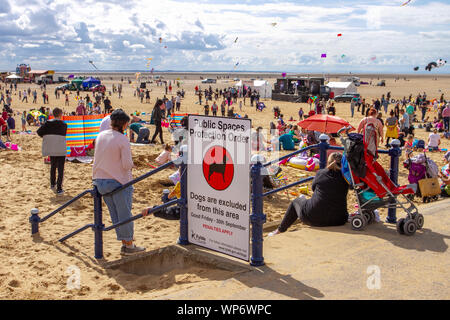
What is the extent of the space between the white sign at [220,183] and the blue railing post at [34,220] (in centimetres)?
266

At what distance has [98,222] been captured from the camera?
17.6 ft

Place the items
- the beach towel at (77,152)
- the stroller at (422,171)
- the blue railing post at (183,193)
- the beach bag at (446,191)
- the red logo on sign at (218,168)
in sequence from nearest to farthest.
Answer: the red logo on sign at (218,168) < the blue railing post at (183,193) < the stroller at (422,171) < the beach bag at (446,191) < the beach towel at (77,152)

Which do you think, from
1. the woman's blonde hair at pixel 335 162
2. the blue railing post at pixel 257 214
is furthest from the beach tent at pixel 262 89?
the blue railing post at pixel 257 214

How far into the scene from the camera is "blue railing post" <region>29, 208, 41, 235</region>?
632 centimetres

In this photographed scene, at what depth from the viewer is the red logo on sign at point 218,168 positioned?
4.30 meters

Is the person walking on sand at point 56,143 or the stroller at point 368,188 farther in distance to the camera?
the person walking on sand at point 56,143

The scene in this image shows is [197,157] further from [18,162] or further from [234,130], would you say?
[18,162]

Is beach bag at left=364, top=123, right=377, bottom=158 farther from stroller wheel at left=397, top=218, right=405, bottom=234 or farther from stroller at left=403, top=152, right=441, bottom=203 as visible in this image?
stroller at left=403, top=152, right=441, bottom=203

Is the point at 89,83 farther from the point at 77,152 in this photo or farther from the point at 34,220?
the point at 34,220

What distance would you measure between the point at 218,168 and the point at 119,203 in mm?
1465

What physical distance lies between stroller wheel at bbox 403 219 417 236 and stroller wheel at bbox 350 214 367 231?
17.5 inches

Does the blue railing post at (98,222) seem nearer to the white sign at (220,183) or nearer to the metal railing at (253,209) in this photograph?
the metal railing at (253,209)

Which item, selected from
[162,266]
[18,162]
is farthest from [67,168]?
[162,266]

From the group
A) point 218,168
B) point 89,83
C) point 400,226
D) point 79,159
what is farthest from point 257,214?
point 89,83
